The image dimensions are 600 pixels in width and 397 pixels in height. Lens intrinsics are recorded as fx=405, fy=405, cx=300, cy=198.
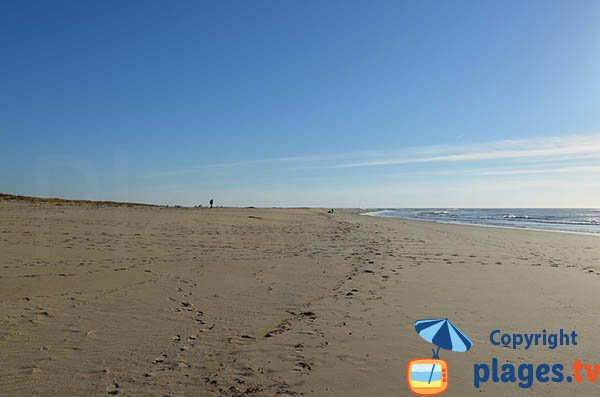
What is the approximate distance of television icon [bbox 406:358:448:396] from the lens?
4.36 m

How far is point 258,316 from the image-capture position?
693cm

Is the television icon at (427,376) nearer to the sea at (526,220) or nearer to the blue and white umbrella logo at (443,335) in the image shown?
the blue and white umbrella logo at (443,335)

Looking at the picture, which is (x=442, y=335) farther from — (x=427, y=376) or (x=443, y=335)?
(x=427, y=376)

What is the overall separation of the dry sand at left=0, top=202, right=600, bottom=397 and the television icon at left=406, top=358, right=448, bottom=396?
0.11m

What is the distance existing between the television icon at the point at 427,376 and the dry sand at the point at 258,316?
114 mm

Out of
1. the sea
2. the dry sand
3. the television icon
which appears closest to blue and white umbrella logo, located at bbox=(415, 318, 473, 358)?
the dry sand

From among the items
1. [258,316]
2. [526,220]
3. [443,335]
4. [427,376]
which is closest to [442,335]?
[443,335]

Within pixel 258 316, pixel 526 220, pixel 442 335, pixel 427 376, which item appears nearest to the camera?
pixel 427 376

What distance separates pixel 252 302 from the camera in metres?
7.86

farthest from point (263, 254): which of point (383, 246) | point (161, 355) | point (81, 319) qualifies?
point (161, 355)

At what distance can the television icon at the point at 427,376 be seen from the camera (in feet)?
14.3

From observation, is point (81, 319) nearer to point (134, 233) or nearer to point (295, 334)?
point (295, 334)

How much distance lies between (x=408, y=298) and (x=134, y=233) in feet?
43.6

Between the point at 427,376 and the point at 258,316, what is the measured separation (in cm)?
315
